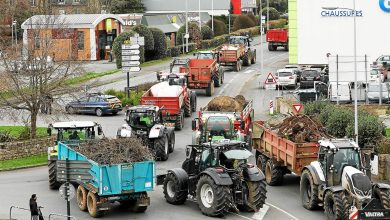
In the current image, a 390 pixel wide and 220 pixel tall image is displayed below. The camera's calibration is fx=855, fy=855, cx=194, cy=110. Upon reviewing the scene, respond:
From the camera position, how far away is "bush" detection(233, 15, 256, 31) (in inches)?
4072

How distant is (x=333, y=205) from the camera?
24.8 meters

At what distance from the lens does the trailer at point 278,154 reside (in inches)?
1121

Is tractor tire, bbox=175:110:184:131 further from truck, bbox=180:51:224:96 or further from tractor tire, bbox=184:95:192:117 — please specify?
truck, bbox=180:51:224:96

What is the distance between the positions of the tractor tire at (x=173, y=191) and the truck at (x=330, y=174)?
152 inches

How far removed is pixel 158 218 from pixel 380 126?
12.2 meters

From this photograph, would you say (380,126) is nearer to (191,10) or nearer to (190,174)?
(190,174)

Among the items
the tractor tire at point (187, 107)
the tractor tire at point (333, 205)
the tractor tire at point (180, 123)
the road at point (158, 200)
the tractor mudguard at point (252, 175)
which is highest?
the tractor tire at point (187, 107)

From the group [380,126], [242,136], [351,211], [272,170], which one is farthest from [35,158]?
[351,211]

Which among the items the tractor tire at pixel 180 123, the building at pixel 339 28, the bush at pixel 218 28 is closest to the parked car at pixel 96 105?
the tractor tire at pixel 180 123

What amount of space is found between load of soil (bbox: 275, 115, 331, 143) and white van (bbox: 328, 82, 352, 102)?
1783cm

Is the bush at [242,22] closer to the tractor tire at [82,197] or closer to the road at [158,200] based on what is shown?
the road at [158,200]

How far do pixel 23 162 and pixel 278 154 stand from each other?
11570 mm

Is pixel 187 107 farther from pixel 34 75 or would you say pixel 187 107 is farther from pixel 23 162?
pixel 23 162

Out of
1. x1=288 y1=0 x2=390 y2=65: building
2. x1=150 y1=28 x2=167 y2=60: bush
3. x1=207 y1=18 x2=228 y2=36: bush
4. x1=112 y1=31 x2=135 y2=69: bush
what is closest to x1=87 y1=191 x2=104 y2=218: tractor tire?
x1=112 y1=31 x2=135 y2=69: bush
